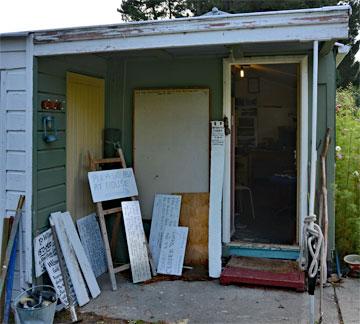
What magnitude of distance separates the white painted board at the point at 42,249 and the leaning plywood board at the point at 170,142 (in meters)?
1.31

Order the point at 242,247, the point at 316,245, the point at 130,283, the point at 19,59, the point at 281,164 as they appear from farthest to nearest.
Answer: the point at 281,164 → the point at 242,247 → the point at 130,283 → the point at 19,59 → the point at 316,245

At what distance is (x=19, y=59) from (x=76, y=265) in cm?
185

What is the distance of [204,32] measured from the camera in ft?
10.2

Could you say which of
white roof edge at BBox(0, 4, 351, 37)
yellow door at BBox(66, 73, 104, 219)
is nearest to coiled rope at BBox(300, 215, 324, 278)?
white roof edge at BBox(0, 4, 351, 37)

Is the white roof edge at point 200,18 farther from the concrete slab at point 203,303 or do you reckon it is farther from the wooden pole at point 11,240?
the concrete slab at point 203,303

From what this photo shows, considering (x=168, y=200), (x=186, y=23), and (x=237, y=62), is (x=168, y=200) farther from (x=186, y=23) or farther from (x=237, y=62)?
(x=186, y=23)

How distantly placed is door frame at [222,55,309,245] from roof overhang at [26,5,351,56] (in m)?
1.37

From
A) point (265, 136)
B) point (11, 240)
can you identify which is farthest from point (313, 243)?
point (265, 136)

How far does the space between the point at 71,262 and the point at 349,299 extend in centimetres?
251

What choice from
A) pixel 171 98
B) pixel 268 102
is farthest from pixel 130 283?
pixel 268 102

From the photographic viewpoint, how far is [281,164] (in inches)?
333

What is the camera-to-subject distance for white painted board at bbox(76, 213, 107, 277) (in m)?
4.28

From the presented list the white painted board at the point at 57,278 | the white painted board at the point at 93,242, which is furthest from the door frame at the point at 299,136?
the white painted board at the point at 57,278

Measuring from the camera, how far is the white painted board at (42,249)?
3574 mm
